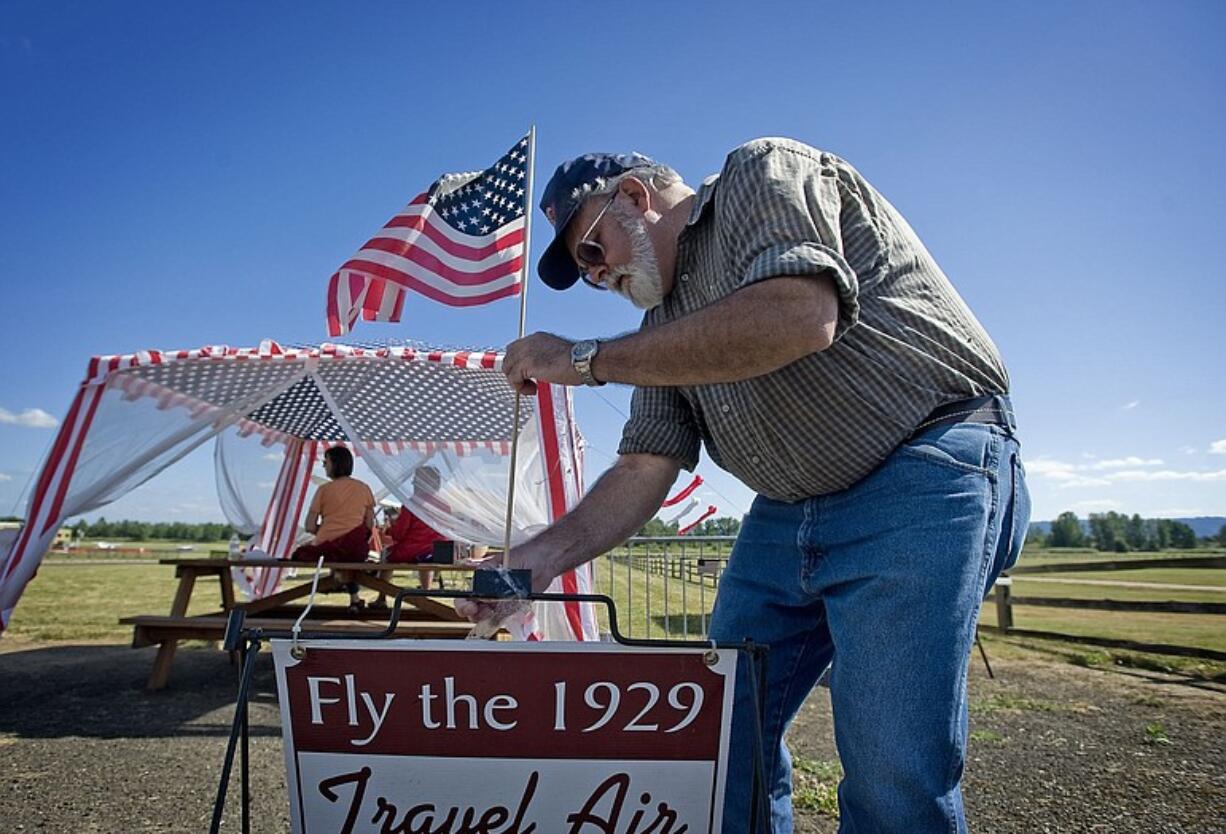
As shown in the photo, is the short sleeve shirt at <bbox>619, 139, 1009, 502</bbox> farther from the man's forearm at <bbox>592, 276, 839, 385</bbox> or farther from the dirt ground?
the dirt ground

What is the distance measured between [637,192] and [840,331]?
1.87 feet

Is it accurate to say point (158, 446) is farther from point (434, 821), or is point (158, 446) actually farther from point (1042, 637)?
point (1042, 637)

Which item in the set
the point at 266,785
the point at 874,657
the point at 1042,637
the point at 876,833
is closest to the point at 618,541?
the point at 874,657

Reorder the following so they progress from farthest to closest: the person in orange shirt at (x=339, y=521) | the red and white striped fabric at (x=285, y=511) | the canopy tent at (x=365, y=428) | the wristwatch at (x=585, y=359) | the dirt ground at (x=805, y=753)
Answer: the red and white striped fabric at (x=285, y=511)
the person in orange shirt at (x=339, y=521)
the canopy tent at (x=365, y=428)
the dirt ground at (x=805, y=753)
the wristwatch at (x=585, y=359)

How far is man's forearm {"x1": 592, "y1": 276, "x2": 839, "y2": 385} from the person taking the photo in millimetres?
1070

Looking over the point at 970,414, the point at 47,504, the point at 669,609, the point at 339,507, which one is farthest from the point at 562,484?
the point at 970,414

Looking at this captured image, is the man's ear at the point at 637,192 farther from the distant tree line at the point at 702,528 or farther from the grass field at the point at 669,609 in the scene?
the distant tree line at the point at 702,528

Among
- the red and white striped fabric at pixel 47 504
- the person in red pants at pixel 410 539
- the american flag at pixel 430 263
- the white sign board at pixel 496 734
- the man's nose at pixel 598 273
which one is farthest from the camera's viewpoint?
the person in red pants at pixel 410 539

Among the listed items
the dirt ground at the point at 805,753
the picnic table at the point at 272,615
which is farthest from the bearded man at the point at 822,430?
the picnic table at the point at 272,615

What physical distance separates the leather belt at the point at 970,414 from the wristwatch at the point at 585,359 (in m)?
0.56

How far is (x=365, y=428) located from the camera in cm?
739

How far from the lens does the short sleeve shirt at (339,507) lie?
6.44 metres

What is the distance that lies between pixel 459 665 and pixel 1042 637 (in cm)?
974

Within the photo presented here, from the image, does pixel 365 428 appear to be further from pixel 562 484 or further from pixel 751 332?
pixel 751 332
